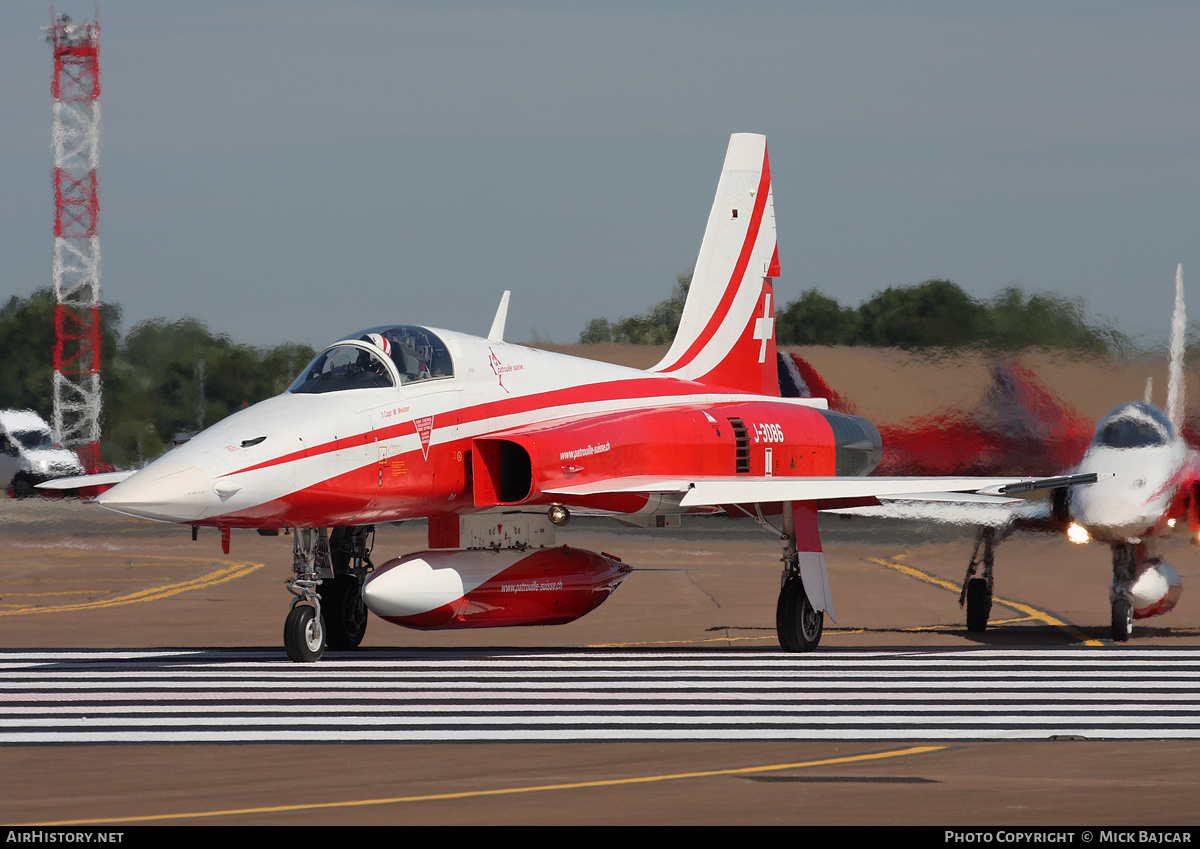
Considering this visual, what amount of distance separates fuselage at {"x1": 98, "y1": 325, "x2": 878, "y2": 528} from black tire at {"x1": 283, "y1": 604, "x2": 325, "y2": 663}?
901mm

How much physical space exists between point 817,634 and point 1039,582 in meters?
11.4

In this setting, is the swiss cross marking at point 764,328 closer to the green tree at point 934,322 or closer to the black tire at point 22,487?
the green tree at point 934,322

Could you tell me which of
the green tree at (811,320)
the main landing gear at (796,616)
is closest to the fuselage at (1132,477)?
the main landing gear at (796,616)

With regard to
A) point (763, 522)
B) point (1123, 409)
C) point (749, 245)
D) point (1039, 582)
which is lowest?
point (1039, 582)

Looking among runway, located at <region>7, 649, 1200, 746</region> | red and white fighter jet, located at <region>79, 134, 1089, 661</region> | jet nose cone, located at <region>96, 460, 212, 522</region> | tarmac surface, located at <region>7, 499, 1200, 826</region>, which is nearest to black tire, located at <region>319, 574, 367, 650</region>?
red and white fighter jet, located at <region>79, 134, 1089, 661</region>

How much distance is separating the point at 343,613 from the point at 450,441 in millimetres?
2631

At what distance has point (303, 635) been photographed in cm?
1491

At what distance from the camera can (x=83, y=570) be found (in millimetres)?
28656

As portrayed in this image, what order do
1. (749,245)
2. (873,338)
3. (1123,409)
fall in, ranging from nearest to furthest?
(1123,409) → (749,245) → (873,338)

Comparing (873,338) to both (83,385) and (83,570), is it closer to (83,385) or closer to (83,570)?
(83,570)

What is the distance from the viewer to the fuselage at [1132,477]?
663 inches

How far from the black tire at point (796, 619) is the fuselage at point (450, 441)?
156 centimetres

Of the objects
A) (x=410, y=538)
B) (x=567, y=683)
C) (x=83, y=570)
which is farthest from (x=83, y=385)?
(x=567, y=683)

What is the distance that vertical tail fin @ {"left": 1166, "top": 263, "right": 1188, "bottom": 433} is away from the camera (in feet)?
65.5
